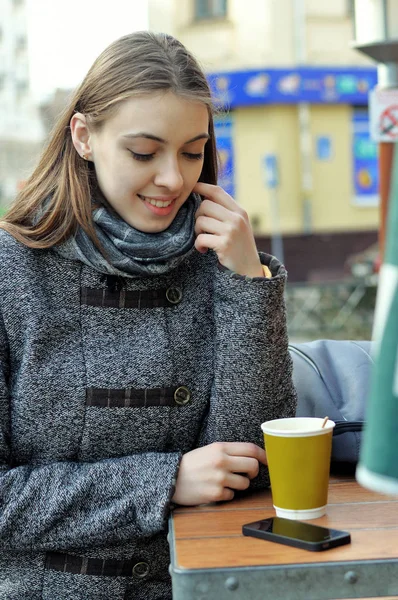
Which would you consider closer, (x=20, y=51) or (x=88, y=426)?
(x=88, y=426)

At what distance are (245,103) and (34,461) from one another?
1584cm

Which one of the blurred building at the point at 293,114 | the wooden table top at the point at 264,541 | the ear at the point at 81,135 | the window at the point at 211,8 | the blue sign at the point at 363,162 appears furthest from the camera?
the blue sign at the point at 363,162

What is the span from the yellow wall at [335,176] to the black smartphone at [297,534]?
1649 cm

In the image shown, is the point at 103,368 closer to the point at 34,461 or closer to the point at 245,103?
the point at 34,461

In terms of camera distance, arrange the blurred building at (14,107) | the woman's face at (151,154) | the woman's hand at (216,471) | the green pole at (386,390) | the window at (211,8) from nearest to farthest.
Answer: the green pole at (386,390)
the woman's hand at (216,471)
the woman's face at (151,154)
the window at (211,8)
the blurred building at (14,107)

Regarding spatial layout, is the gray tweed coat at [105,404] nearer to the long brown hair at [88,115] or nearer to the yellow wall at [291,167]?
the long brown hair at [88,115]

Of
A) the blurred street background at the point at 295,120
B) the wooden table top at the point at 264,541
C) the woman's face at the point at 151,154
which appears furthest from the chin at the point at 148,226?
the blurred street background at the point at 295,120

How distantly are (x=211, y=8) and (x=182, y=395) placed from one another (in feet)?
56.0

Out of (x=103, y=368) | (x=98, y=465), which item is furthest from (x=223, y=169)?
(x=98, y=465)

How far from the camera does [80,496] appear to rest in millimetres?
1740

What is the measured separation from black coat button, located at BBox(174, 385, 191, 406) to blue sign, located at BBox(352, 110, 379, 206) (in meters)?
16.7

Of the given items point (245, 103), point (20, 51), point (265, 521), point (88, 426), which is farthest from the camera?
point (20, 51)

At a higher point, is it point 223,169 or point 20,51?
point 20,51

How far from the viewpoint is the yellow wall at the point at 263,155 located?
17.3 metres
